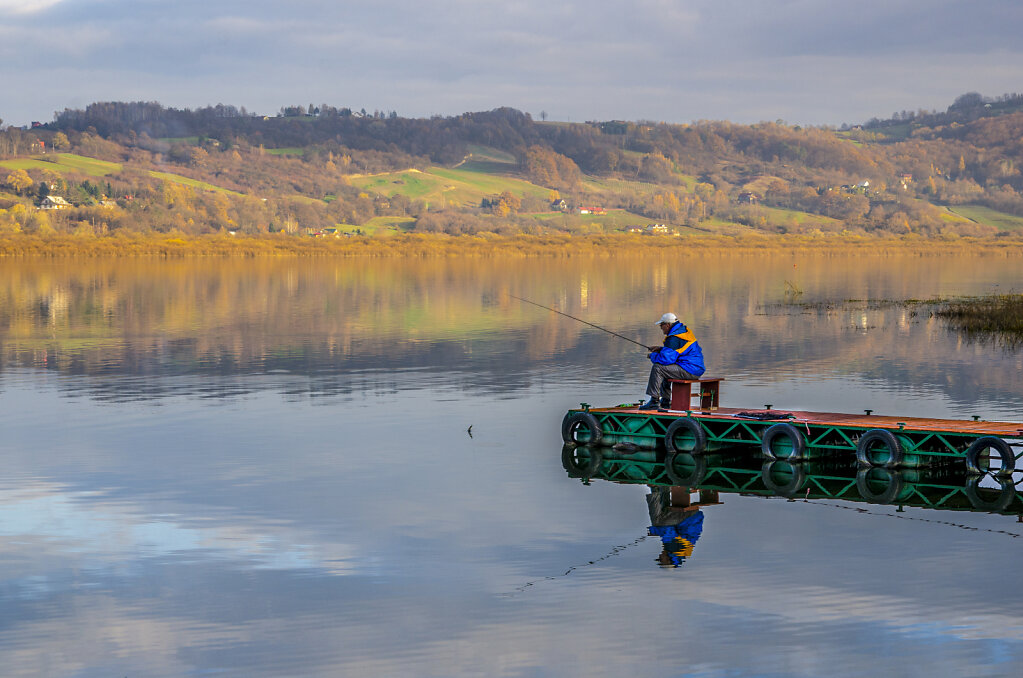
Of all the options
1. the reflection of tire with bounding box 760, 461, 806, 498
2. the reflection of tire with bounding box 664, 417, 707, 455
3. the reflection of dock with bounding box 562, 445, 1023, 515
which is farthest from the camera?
the reflection of tire with bounding box 664, 417, 707, 455

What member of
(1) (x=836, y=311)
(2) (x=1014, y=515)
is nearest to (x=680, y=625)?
(2) (x=1014, y=515)

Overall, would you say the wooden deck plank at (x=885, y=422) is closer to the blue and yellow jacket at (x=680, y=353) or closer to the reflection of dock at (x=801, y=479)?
the reflection of dock at (x=801, y=479)

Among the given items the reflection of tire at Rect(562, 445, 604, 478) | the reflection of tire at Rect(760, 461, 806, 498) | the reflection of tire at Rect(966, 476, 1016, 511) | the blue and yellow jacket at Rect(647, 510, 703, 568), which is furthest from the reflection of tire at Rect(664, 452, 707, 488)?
the reflection of tire at Rect(966, 476, 1016, 511)

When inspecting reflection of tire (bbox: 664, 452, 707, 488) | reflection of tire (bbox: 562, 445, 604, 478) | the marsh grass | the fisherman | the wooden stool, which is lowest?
reflection of tire (bbox: 562, 445, 604, 478)

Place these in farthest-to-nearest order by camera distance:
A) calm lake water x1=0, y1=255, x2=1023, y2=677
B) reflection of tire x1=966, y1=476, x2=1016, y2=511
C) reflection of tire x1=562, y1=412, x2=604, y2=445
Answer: reflection of tire x1=562, y1=412, x2=604, y2=445 < reflection of tire x1=966, y1=476, x2=1016, y2=511 < calm lake water x1=0, y1=255, x2=1023, y2=677

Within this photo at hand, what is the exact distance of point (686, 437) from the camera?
80.0 ft

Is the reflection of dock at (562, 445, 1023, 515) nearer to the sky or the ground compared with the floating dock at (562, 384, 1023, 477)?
nearer to the ground

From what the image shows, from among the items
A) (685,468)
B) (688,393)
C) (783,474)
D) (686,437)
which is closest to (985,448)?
(783,474)

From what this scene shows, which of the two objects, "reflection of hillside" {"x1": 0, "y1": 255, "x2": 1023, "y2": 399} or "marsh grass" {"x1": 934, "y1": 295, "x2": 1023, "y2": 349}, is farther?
"marsh grass" {"x1": 934, "y1": 295, "x2": 1023, "y2": 349}

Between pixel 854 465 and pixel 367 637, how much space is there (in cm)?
1308

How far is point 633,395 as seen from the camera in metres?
34.5

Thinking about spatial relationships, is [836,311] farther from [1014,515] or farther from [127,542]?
[127,542]

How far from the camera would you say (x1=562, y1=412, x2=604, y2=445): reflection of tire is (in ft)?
83.8

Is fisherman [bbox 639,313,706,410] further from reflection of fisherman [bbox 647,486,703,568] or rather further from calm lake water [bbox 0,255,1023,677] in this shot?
reflection of fisherman [bbox 647,486,703,568]
